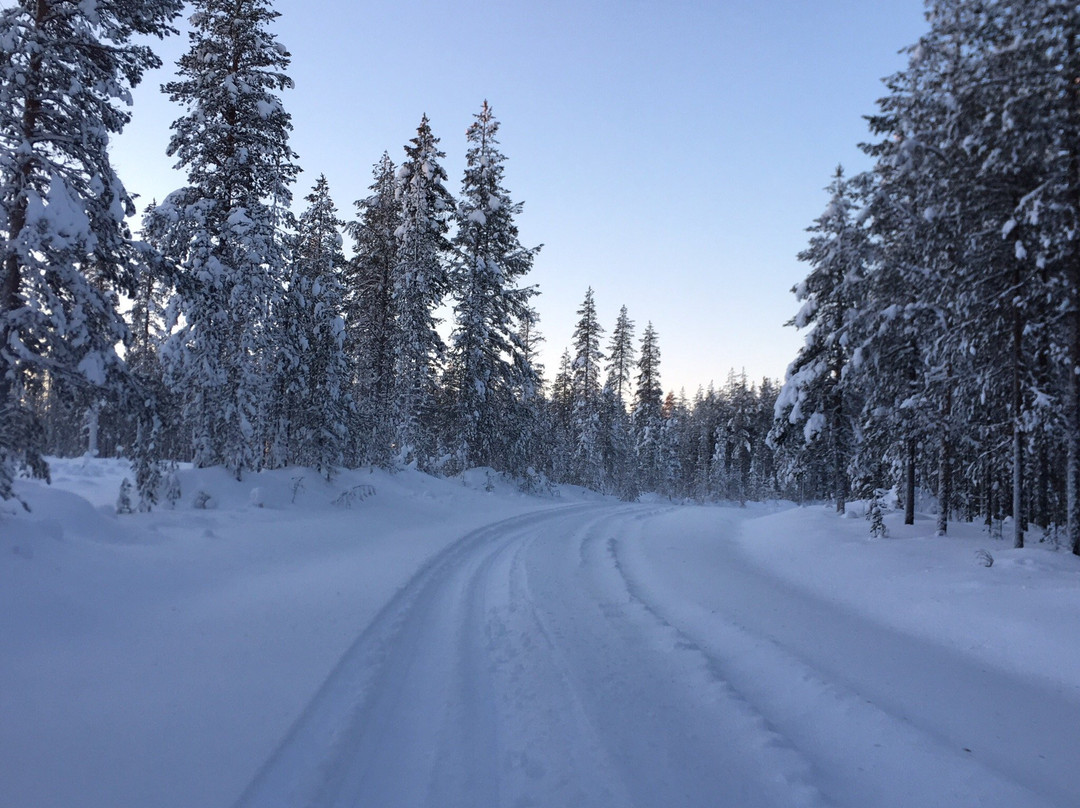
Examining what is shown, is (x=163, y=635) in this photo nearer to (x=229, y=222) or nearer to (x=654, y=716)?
(x=654, y=716)

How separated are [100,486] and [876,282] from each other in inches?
843

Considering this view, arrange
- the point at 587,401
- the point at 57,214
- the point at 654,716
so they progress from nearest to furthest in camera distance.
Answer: the point at 654,716 < the point at 57,214 < the point at 587,401

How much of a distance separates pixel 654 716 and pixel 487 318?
2411 centimetres

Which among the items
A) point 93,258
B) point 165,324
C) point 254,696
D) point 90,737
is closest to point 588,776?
point 254,696

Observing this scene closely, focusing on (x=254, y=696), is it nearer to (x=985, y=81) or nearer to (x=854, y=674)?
(x=854, y=674)

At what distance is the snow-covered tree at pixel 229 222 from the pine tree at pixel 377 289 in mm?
8684

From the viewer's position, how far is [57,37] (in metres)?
8.98

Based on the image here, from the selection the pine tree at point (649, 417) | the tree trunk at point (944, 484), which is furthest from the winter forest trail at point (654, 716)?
the pine tree at point (649, 417)

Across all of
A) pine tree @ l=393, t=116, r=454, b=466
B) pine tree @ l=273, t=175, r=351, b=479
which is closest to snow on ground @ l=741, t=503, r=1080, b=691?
pine tree @ l=273, t=175, r=351, b=479

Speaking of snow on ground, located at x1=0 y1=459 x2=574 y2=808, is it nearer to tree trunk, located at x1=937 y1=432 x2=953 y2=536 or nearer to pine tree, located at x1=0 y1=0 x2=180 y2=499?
pine tree, located at x1=0 y1=0 x2=180 y2=499

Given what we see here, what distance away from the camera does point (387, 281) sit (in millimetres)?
25141

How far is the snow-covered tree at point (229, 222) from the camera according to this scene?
13758mm

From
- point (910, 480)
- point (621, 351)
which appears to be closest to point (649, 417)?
point (621, 351)

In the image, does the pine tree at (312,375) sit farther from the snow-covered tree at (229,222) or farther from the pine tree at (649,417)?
the pine tree at (649,417)
